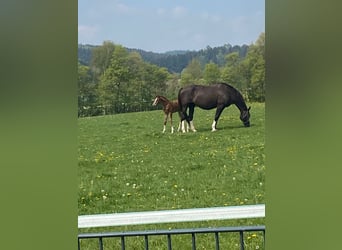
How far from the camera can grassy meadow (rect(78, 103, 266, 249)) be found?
1.42 m

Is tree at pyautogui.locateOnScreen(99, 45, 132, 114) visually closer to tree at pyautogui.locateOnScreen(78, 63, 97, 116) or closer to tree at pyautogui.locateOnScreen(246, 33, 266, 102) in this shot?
tree at pyautogui.locateOnScreen(78, 63, 97, 116)

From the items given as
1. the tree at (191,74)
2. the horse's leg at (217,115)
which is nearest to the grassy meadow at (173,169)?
the horse's leg at (217,115)

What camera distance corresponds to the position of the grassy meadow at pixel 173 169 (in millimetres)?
1419

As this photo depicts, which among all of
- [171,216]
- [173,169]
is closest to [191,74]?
[173,169]

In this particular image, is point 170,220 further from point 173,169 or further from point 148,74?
point 148,74

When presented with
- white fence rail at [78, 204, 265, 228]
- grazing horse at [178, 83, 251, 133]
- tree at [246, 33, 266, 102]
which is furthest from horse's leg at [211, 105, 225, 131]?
white fence rail at [78, 204, 265, 228]

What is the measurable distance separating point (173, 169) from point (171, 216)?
157 mm

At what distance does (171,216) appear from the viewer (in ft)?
4.74

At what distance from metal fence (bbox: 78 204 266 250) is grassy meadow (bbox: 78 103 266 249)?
2 centimetres
